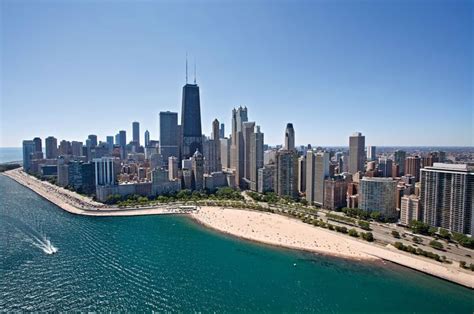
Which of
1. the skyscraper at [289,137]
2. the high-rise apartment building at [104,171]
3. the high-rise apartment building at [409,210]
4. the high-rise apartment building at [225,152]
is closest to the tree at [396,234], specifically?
the high-rise apartment building at [409,210]

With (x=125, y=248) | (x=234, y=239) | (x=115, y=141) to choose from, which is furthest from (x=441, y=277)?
(x=115, y=141)

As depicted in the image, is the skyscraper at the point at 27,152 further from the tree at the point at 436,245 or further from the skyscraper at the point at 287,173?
the tree at the point at 436,245

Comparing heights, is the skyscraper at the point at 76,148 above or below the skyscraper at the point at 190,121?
below

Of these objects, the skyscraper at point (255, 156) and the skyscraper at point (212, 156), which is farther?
the skyscraper at point (212, 156)

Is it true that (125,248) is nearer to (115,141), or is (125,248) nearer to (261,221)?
(261,221)

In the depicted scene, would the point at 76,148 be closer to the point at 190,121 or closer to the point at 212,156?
the point at 190,121

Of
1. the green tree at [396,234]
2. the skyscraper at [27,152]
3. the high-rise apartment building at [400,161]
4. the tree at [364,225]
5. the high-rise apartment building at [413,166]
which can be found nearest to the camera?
the green tree at [396,234]

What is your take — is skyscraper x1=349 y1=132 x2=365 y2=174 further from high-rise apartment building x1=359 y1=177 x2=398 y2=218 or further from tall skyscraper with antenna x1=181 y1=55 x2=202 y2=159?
tall skyscraper with antenna x1=181 y1=55 x2=202 y2=159
